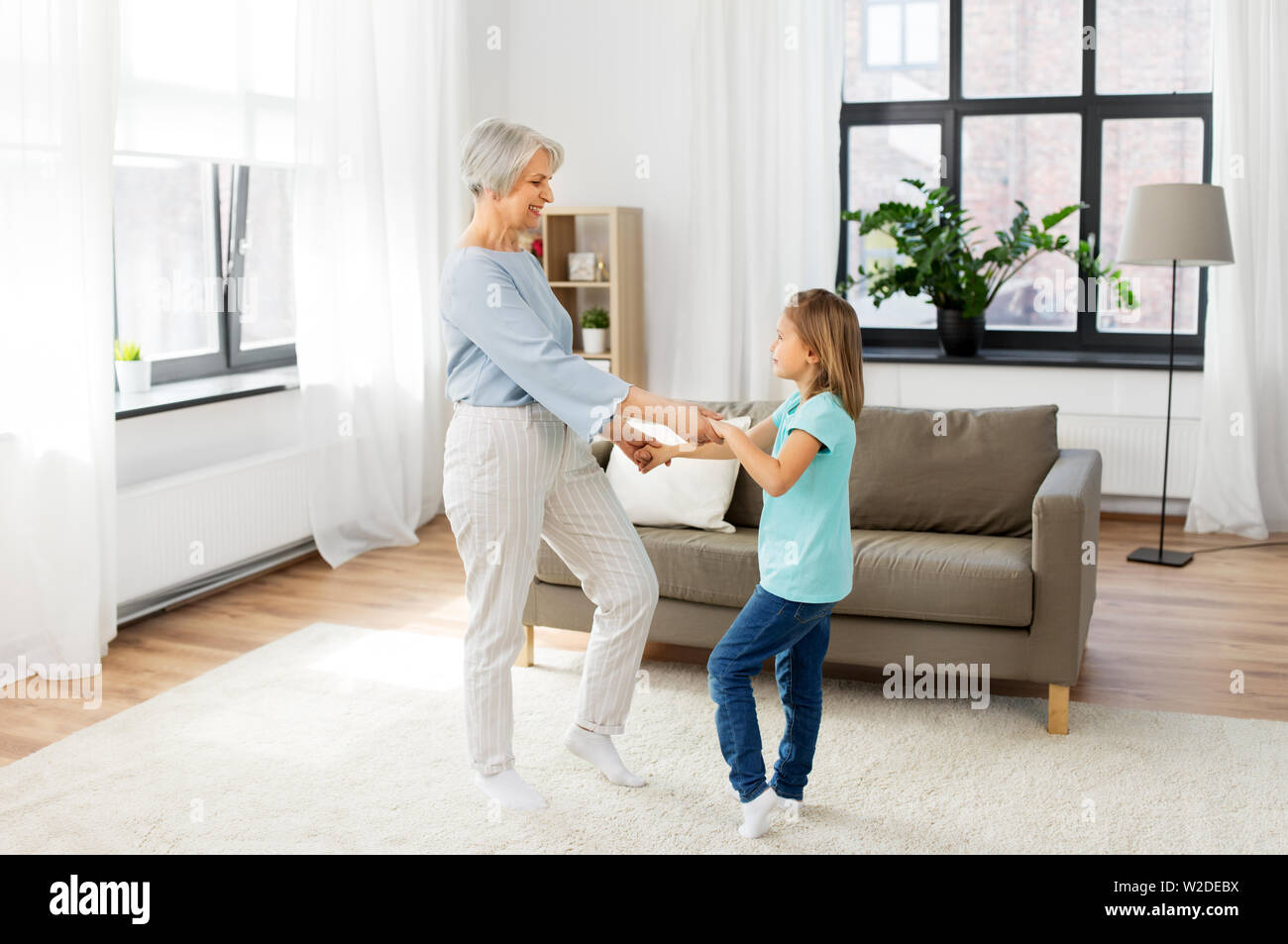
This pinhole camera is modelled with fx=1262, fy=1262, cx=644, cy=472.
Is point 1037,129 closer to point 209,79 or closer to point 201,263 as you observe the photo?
point 209,79

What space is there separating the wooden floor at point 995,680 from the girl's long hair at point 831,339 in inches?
50.6

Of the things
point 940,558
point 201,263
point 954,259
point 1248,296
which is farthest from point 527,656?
point 1248,296

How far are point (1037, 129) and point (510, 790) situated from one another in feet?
14.6

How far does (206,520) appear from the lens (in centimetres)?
441

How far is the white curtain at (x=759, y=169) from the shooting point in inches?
224

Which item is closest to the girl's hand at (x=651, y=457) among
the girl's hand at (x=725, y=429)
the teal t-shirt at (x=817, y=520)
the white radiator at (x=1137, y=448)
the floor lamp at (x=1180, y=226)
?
the girl's hand at (x=725, y=429)

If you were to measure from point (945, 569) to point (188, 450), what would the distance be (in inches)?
108

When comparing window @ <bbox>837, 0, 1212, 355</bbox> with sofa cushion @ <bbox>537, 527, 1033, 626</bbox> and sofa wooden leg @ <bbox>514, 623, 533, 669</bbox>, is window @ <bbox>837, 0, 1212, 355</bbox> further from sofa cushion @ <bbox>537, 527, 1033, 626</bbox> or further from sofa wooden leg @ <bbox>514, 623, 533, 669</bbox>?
sofa wooden leg @ <bbox>514, 623, 533, 669</bbox>

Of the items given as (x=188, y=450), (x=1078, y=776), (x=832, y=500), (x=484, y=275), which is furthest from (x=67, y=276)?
(x=1078, y=776)

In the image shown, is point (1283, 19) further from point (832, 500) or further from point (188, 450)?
point (188, 450)

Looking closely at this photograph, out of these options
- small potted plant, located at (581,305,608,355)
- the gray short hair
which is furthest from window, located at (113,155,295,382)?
the gray short hair

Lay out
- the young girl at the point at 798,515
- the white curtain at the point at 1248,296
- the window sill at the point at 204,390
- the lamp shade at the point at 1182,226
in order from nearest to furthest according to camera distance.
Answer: the young girl at the point at 798,515
the window sill at the point at 204,390
the lamp shade at the point at 1182,226
the white curtain at the point at 1248,296

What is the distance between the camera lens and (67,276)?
3.59 metres

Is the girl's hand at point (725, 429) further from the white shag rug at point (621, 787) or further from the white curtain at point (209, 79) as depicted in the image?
the white curtain at point (209, 79)
